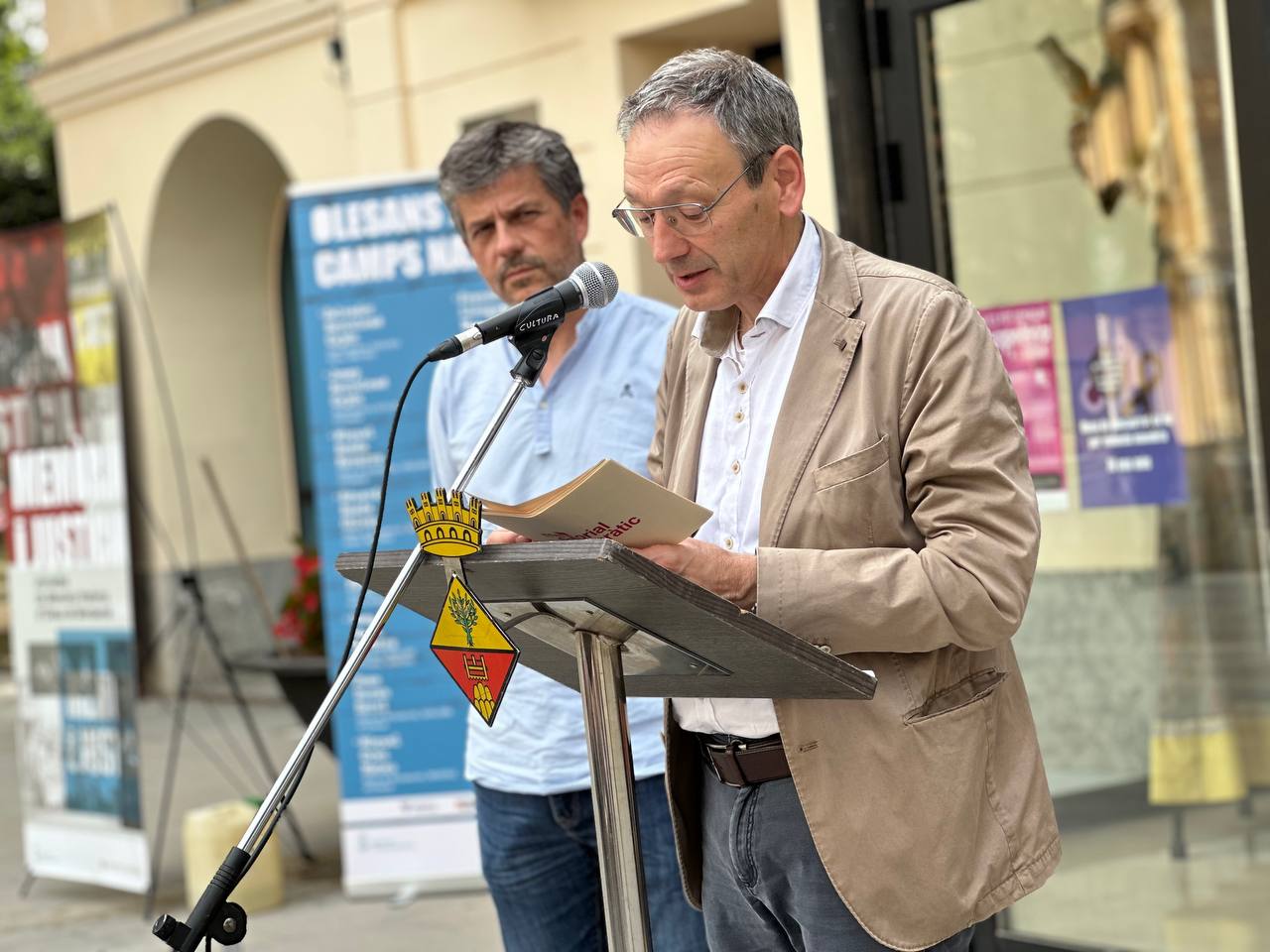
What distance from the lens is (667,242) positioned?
1755 millimetres

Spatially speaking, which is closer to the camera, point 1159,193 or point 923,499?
point 923,499

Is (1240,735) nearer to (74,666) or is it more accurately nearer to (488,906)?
(488,906)

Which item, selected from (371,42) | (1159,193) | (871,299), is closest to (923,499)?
(871,299)

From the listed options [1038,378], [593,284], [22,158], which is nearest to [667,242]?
[593,284]

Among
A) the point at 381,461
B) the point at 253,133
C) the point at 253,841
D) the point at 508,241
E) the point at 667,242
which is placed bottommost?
the point at 253,841

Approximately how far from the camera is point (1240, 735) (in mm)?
3793

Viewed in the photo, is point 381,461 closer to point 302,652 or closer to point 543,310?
point 302,652

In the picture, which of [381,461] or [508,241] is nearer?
[508,241]

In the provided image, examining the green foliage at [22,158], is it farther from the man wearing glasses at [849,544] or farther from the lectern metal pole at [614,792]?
the lectern metal pole at [614,792]

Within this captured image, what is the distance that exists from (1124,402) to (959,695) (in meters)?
2.17

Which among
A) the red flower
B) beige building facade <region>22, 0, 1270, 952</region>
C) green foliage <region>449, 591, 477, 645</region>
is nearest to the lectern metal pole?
green foliage <region>449, 591, 477, 645</region>

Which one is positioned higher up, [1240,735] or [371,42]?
[371,42]

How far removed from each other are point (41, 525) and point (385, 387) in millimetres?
1491

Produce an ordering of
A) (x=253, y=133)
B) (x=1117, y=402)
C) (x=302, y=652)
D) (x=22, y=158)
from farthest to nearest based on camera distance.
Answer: (x=22, y=158) → (x=253, y=133) → (x=302, y=652) → (x=1117, y=402)
